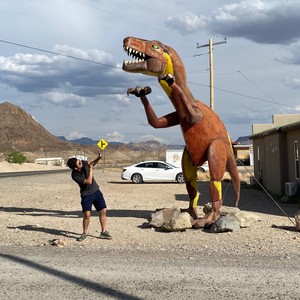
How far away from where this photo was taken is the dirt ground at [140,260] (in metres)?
5.86

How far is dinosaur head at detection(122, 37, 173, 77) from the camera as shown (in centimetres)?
1043

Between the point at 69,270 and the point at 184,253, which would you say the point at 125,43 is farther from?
the point at 69,270

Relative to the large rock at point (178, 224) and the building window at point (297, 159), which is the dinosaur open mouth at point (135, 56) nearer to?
the large rock at point (178, 224)

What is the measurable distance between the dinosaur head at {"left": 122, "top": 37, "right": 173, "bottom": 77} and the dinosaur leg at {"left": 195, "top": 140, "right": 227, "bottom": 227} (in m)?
2.03

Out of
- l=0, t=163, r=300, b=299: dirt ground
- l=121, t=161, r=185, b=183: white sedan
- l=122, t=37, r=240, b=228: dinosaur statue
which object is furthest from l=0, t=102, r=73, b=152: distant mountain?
l=122, t=37, r=240, b=228: dinosaur statue

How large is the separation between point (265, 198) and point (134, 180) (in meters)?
10.6

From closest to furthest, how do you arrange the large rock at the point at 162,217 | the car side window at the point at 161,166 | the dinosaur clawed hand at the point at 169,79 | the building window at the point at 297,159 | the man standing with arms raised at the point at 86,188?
the man standing with arms raised at the point at 86,188 → the dinosaur clawed hand at the point at 169,79 → the large rock at the point at 162,217 → the building window at the point at 297,159 → the car side window at the point at 161,166

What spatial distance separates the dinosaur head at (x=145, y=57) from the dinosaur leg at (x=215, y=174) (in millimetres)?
2032

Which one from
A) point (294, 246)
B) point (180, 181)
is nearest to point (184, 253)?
point (294, 246)

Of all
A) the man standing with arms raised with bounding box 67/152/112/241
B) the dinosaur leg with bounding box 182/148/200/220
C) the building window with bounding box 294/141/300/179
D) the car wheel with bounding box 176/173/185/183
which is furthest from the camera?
the car wheel with bounding box 176/173/185/183

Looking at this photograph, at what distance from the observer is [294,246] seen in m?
8.94

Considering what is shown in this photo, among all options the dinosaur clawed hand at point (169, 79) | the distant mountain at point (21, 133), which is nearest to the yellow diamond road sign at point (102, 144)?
the dinosaur clawed hand at point (169, 79)

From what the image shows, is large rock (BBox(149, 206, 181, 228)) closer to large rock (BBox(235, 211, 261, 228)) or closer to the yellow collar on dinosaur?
large rock (BBox(235, 211, 261, 228))

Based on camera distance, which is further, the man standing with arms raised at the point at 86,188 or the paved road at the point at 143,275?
the man standing with arms raised at the point at 86,188
